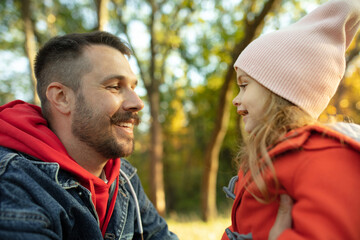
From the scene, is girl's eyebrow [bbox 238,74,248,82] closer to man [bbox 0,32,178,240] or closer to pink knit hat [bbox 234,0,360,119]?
pink knit hat [bbox 234,0,360,119]

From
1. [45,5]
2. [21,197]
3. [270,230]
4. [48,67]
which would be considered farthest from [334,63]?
[45,5]

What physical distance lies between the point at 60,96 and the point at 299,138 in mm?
1733

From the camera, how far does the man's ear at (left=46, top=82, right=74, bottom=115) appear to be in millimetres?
2207

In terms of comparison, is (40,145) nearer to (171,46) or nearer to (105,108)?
(105,108)

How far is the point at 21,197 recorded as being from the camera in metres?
1.49

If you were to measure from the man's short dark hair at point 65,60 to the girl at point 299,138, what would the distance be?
1.22 meters

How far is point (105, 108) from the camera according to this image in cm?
218

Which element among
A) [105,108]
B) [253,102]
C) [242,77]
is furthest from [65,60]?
[253,102]

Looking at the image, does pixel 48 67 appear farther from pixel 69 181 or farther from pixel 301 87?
pixel 301 87

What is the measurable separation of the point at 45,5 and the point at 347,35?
8818 mm

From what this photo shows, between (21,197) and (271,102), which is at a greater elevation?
(271,102)

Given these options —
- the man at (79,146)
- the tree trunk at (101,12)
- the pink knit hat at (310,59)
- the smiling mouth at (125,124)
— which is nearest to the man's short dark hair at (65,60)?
the man at (79,146)

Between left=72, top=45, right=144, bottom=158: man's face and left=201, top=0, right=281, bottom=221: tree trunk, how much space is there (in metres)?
3.15

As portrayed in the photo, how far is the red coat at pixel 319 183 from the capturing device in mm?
1120
